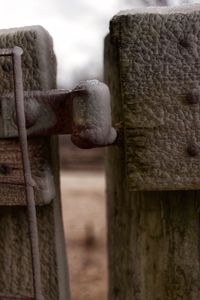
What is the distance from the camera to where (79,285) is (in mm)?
3400

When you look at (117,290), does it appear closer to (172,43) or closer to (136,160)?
(136,160)

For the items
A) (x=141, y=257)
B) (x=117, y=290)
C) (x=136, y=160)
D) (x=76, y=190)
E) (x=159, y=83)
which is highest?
(x=159, y=83)

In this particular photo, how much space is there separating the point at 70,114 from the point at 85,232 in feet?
13.7

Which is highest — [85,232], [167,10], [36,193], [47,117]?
[167,10]

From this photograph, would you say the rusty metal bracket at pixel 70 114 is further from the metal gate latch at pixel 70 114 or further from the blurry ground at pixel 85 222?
the blurry ground at pixel 85 222

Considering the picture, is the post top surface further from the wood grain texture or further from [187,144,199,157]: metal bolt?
[187,144,199,157]: metal bolt

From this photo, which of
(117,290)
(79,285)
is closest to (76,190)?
(79,285)

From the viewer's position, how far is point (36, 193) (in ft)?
2.61

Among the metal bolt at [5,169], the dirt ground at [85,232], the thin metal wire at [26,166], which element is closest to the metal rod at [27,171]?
the thin metal wire at [26,166]

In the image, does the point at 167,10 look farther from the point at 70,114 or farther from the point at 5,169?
the point at 5,169

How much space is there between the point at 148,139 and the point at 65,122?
0.39 feet

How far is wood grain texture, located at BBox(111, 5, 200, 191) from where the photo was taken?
0.74 m

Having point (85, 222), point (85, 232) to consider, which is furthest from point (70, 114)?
point (85, 222)

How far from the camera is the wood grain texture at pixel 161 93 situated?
737 millimetres
